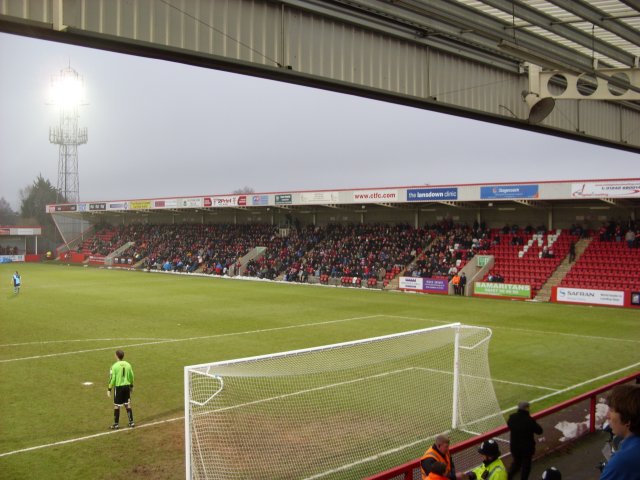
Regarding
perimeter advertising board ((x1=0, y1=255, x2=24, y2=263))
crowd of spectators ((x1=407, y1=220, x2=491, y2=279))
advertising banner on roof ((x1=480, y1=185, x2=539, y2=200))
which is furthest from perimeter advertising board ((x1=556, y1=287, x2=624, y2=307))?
perimeter advertising board ((x1=0, y1=255, x2=24, y2=263))

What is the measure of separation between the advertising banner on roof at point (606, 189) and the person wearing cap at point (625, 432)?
32475 millimetres

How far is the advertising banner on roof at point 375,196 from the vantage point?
140 ft

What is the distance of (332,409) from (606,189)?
1064 inches

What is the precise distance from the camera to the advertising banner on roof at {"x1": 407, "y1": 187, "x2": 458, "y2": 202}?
130 ft

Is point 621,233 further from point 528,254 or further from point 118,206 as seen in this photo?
point 118,206

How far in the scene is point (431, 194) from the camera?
40.7 m

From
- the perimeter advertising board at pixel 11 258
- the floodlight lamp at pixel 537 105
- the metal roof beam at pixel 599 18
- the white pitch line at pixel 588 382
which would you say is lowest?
the white pitch line at pixel 588 382

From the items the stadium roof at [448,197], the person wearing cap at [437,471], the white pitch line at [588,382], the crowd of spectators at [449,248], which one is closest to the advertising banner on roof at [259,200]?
the stadium roof at [448,197]

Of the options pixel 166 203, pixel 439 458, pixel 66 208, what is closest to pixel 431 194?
pixel 166 203

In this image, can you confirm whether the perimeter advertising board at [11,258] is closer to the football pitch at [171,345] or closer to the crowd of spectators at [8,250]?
the crowd of spectators at [8,250]

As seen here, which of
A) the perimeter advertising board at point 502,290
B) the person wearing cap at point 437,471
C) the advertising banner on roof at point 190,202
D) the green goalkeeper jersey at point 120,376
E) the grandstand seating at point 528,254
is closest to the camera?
the person wearing cap at point 437,471

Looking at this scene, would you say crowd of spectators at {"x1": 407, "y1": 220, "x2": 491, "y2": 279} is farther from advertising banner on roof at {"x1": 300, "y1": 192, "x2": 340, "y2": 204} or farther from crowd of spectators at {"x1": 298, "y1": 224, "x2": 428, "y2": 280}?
advertising banner on roof at {"x1": 300, "y1": 192, "x2": 340, "y2": 204}

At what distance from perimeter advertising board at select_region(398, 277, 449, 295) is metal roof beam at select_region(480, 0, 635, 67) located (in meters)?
25.5

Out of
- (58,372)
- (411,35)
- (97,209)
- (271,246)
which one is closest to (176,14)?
→ (411,35)
